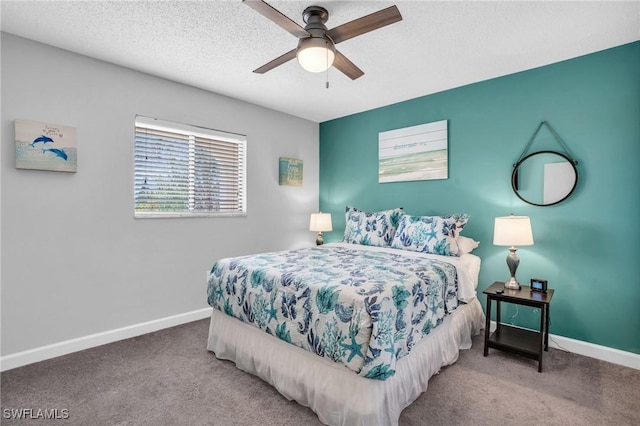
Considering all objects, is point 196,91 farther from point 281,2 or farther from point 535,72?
point 535,72

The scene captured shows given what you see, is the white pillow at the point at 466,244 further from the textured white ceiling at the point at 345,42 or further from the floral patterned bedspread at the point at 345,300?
the textured white ceiling at the point at 345,42

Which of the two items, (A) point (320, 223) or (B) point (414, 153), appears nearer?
(B) point (414, 153)

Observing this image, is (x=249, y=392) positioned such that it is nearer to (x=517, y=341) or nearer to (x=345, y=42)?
(x=517, y=341)

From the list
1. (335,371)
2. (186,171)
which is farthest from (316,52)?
(186,171)

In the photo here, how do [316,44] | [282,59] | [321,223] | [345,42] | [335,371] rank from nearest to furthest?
[335,371], [316,44], [282,59], [345,42], [321,223]

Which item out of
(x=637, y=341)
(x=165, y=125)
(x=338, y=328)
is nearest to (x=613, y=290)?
(x=637, y=341)

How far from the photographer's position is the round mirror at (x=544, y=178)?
270 cm

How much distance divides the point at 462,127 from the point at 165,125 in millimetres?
3162

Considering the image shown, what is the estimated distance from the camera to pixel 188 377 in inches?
88.6

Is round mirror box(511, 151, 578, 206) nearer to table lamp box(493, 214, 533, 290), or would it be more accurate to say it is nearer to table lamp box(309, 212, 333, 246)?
table lamp box(493, 214, 533, 290)

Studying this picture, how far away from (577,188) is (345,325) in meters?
2.46

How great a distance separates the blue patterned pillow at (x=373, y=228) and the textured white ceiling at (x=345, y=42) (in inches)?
56.5

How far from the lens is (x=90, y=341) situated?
271cm

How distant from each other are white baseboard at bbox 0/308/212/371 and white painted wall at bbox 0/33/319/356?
46 mm
